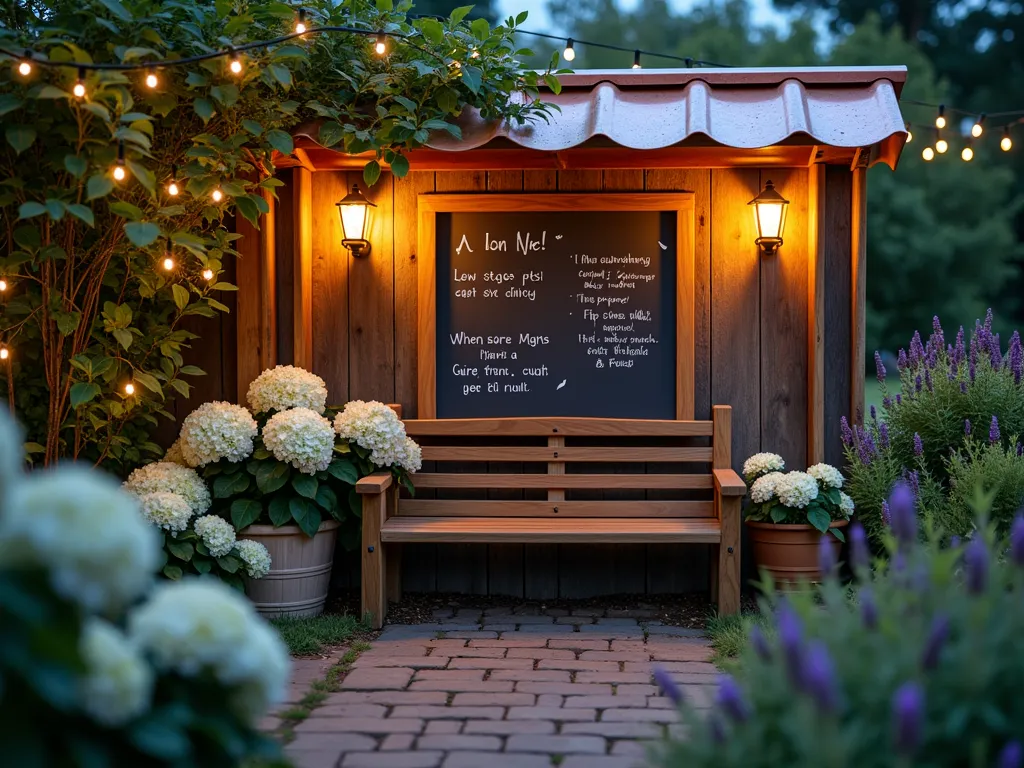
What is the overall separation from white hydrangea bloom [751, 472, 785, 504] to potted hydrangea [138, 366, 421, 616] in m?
1.76

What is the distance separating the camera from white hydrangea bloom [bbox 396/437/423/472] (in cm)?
524

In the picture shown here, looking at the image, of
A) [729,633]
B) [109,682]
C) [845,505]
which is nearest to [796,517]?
[845,505]

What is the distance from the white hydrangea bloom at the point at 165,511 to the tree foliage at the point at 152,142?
483mm

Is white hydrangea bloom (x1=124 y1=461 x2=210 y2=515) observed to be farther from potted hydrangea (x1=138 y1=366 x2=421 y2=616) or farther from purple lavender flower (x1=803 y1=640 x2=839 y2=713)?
purple lavender flower (x1=803 y1=640 x2=839 y2=713)

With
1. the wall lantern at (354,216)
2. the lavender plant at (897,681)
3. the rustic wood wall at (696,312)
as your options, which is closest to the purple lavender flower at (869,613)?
the lavender plant at (897,681)

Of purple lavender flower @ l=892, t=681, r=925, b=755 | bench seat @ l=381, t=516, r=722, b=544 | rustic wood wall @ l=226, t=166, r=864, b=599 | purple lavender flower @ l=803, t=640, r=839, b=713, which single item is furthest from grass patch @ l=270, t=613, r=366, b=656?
purple lavender flower @ l=892, t=681, r=925, b=755

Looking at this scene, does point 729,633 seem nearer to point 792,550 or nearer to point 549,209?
point 792,550

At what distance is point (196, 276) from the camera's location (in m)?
5.16

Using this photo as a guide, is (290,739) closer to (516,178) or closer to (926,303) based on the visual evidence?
(516,178)

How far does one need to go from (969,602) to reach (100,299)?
4442 mm

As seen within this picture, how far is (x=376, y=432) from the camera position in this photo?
5.14 metres

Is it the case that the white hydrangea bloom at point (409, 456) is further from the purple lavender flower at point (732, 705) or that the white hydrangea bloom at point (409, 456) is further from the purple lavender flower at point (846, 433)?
the purple lavender flower at point (732, 705)

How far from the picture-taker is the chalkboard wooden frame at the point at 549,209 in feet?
18.5

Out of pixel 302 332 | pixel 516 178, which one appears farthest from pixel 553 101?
pixel 302 332
